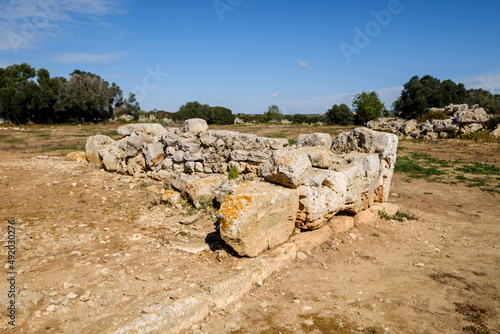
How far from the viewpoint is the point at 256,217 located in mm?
4988

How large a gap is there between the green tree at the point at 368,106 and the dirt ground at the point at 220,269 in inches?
1772

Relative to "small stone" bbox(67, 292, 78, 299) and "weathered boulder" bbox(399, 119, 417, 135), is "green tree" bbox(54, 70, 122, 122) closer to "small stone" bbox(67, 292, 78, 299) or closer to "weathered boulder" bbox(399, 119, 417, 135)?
"weathered boulder" bbox(399, 119, 417, 135)

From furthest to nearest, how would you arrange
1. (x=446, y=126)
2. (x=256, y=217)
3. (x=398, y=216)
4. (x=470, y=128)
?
(x=446, y=126), (x=470, y=128), (x=398, y=216), (x=256, y=217)

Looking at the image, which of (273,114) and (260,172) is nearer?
(260,172)

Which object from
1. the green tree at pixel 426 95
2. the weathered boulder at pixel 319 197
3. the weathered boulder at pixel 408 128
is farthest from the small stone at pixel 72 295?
the green tree at pixel 426 95

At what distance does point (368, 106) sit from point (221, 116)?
27845 millimetres

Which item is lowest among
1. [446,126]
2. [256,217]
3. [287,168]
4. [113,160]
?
[256,217]

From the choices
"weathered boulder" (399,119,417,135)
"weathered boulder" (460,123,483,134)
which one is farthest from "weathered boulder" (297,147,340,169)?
"weathered boulder" (399,119,417,135)

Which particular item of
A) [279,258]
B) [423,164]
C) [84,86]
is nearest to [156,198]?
[279,258]

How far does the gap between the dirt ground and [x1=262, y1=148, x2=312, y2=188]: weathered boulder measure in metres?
1.55

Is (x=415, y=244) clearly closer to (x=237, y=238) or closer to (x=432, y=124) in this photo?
(x=237, y=238)

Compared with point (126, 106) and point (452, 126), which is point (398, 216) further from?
point (126, 106)

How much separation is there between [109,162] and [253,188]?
24.7 feet

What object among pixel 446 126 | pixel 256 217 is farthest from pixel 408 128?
pixel 256 217
